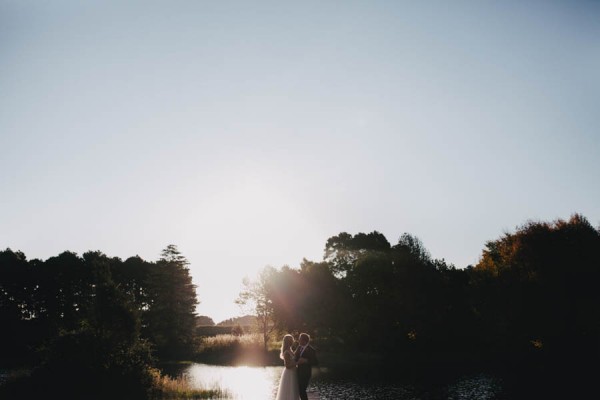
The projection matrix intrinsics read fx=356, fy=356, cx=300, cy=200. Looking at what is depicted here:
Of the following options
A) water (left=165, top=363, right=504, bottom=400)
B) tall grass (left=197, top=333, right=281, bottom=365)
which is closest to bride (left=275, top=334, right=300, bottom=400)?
water (left=165, top=363, right=504, bottom=400)

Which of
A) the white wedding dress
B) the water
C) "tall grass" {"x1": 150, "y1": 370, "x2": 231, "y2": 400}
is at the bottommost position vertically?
the water

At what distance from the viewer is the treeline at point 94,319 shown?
20.3 metres

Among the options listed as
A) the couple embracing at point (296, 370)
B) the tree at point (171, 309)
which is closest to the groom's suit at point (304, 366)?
the couple embracing at point (296, 370)

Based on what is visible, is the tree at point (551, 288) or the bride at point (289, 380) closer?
the bride at point (289, 380)

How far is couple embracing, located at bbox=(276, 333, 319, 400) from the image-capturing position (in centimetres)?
1328

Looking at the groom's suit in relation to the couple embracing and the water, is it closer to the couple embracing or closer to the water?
the couple embracing

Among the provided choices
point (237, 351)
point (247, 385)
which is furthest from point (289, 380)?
point (237, 351)

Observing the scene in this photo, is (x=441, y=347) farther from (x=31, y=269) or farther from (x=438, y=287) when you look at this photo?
(x=31, y=269)

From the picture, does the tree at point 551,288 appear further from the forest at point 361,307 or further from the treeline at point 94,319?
the treeline at point 94,319

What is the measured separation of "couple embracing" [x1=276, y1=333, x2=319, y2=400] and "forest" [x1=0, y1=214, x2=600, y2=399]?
12.1 m

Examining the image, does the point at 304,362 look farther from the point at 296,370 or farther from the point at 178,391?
the point at 178,391

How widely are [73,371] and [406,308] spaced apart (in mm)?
48114

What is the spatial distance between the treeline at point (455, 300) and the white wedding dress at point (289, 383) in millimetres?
34844

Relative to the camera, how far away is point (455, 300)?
2308 inches
